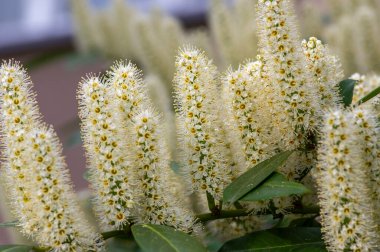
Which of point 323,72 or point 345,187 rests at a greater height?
point 323,72

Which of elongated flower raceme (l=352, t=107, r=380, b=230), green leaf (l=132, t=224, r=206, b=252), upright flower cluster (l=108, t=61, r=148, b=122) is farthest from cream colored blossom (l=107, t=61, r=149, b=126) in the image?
elongated flower raceme (l=352, t=107, r=380, b=230)

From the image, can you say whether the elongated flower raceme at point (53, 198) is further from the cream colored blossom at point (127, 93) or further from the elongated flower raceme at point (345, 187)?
the elongated flower raceme at point (345, 187)

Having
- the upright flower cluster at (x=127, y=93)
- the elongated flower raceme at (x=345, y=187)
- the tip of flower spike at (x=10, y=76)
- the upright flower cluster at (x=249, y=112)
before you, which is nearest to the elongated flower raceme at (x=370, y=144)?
the elongated flower raceme at (x=345, y=187)

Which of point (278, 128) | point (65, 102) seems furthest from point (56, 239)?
point (65, 102)

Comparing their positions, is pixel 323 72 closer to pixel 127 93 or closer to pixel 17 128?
pixel 127 93

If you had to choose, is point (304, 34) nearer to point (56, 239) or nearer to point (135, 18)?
point (135, 18)

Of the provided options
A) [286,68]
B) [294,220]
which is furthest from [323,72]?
[294,220]
